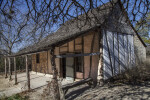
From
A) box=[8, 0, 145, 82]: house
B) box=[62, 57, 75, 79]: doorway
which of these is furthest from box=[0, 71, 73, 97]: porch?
box=[8, 0, 145, 82]: house

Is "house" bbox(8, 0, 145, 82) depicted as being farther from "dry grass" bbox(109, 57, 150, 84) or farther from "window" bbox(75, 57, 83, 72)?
"dry grass" bbox(109, 57, 150, 84)

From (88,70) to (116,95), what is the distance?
249cm

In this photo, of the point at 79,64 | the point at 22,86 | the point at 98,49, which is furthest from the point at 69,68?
the point at 22,86

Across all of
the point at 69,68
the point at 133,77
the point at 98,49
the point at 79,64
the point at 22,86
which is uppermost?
the point at 98,49

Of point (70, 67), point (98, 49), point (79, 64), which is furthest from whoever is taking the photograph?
point (70, 67)

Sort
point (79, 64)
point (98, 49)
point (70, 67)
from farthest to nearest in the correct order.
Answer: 1. point (70, 67)
2. point (79, 64)
3. point (98, 49)

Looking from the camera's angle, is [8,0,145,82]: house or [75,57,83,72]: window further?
[75,57,83,72]: window

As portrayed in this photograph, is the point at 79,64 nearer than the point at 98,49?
No

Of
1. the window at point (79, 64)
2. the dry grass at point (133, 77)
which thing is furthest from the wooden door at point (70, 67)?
the dry grass at point (133, 77)

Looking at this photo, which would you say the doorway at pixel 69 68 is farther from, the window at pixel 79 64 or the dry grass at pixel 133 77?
the dry grass at pixel 133 77

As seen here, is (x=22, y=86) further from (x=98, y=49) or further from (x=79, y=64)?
(x=98, y=49)

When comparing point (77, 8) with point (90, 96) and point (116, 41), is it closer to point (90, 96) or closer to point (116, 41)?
point (90, 96)

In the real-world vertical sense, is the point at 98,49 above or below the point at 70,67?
above

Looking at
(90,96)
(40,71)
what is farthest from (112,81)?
(40,71)
